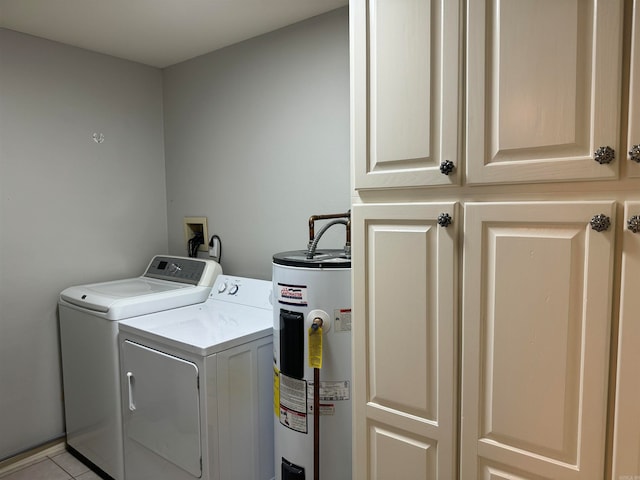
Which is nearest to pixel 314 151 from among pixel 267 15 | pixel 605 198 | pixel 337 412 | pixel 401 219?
pixel 267 15

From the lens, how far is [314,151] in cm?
228

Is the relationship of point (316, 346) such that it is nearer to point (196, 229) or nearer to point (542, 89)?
point (542, 89)

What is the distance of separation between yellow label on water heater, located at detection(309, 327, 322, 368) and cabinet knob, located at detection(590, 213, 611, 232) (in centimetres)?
96

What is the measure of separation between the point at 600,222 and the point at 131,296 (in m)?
2.09

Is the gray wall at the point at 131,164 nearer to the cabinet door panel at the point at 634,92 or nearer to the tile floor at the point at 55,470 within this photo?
the tile floor at the point at 55,470

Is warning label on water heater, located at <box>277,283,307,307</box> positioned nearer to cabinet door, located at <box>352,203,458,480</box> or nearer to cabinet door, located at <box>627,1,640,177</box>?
cabinet door, located at <box>352,203,458,480</box>

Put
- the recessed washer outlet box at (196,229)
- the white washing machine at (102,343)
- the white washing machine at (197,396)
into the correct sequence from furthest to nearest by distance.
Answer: the recessed washer outlet box at (196,229), the white washing machine at (102,343), the white washing machine at (197,396)

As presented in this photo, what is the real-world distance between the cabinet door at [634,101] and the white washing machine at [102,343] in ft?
6.80

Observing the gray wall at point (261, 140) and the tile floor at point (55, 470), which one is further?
the tile floor at point (55, 470)

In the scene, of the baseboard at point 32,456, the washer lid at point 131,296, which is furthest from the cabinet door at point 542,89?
the baseboard at point 32,456

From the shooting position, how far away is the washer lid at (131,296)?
214 centimetres

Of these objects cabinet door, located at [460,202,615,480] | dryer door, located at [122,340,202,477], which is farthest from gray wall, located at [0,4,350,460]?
cabinet door, located at [460,202,615,480]

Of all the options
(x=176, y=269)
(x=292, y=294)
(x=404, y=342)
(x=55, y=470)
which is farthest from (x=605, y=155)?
(x=55, y=470)

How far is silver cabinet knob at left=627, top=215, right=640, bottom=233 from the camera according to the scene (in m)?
0.92
